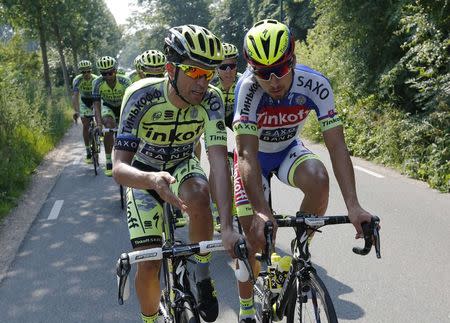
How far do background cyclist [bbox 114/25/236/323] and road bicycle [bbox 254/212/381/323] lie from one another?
1.20 ft

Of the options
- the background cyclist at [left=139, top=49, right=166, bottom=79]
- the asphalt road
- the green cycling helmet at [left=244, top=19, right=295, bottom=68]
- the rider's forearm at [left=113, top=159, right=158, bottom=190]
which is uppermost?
the background cyclist at [left=139, top=49, right=166, bottom=79]

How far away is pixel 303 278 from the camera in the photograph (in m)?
2.82

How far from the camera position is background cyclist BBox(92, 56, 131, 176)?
8.73 metres

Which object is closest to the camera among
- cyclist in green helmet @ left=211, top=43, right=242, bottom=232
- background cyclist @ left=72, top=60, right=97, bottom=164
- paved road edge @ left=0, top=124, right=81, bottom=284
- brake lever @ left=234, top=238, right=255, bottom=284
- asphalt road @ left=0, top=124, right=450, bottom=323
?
brake lever @ left=234, top=238, right=255, bottom=284

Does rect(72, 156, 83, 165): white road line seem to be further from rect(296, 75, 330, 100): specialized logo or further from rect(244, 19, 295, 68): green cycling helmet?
rect(244, 19, 295, 68): green cycling helmet

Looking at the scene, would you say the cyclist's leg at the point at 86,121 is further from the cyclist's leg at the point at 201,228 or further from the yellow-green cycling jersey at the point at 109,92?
the cyclist's leg at the point at 201,228

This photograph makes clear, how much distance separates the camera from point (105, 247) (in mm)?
6031

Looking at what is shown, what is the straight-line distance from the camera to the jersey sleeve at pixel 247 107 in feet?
10.7

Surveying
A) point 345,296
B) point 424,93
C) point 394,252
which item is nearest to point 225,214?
point 345,296

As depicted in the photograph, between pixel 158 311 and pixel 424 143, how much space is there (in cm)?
783

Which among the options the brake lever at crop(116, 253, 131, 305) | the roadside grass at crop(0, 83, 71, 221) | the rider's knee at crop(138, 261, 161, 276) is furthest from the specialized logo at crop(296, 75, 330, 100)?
the roadside grass at crop(0, 83, 71, 221)

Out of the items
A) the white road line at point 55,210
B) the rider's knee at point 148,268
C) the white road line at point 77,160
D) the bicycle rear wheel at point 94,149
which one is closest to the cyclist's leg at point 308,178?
the rider's knee at point 148,268

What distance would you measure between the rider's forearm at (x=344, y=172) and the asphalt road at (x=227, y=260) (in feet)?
4.52

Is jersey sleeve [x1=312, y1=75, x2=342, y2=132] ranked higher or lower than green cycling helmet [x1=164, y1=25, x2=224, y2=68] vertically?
lower
